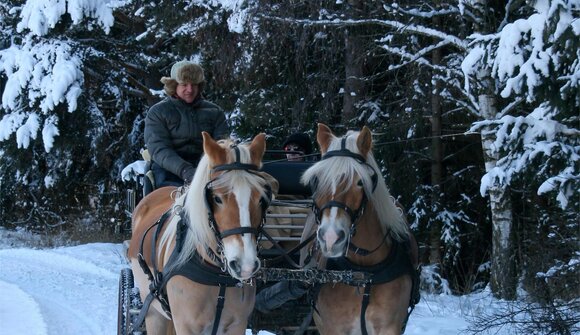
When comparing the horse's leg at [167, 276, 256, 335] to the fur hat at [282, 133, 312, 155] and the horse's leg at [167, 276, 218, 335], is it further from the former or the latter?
the fur hat at [282, 133, 312, 155]

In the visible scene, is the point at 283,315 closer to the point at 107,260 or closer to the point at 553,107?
the point at 553,107

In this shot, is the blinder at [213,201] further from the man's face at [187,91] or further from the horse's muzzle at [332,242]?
the man's face at [187,91]

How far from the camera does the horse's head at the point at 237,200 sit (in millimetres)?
4062

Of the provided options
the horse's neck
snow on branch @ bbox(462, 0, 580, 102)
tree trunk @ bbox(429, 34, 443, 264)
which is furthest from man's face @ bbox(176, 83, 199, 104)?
tree trunk @ bbox(429, 34, 443, 264)

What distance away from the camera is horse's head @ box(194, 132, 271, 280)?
4.06 metres

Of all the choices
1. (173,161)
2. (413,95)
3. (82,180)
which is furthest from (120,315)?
(82,180)

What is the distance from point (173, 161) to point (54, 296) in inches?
205

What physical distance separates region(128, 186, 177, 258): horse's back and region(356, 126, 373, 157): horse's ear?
5.38ft

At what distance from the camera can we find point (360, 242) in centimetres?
505

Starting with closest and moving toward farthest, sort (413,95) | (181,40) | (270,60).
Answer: (413,95) < (270,60) < (181,40)

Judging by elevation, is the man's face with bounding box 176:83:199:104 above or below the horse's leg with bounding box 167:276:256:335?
above

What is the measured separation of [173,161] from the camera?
5742 millimetres

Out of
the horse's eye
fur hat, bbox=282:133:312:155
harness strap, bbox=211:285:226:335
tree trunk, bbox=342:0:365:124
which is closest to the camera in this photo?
the horse's eye

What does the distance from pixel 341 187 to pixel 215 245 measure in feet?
2.74
